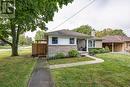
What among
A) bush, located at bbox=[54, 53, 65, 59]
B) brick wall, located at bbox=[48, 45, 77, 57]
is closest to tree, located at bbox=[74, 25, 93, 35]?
brick wall, located at bbox=[48, 45, 77, 57]

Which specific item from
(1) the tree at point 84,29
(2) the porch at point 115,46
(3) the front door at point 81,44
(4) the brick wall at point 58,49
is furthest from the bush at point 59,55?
(1) the tree at point 84,29

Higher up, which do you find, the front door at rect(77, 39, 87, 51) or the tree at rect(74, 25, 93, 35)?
the tree at rect(74, 25, 93, 35)

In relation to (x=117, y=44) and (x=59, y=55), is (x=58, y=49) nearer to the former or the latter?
(x=59, y=55)

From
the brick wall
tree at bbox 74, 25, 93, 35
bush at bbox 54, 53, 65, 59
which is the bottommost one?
bush at bbox 54, 53, 65, 59

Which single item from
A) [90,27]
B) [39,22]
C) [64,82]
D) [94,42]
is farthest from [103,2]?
[90,27]

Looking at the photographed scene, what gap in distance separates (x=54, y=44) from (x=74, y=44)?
3318 millimetres

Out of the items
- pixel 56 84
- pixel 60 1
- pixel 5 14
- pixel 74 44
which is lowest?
pixel 56 84

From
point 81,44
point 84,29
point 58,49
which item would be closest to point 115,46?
point 81,44

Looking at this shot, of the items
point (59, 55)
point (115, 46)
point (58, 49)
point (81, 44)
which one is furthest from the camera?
point (115, 46)

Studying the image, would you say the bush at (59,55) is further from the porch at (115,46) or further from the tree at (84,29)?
the tree at (84,29)

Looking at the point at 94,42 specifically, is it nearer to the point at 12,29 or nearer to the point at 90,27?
the point at 12,29

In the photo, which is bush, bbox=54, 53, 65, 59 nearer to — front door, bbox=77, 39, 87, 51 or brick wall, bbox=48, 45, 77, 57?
brick wall, bbox=48, 45, 77, 57

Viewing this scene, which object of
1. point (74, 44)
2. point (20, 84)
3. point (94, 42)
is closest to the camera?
point (20, 84)

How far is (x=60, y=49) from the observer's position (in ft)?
87.1
